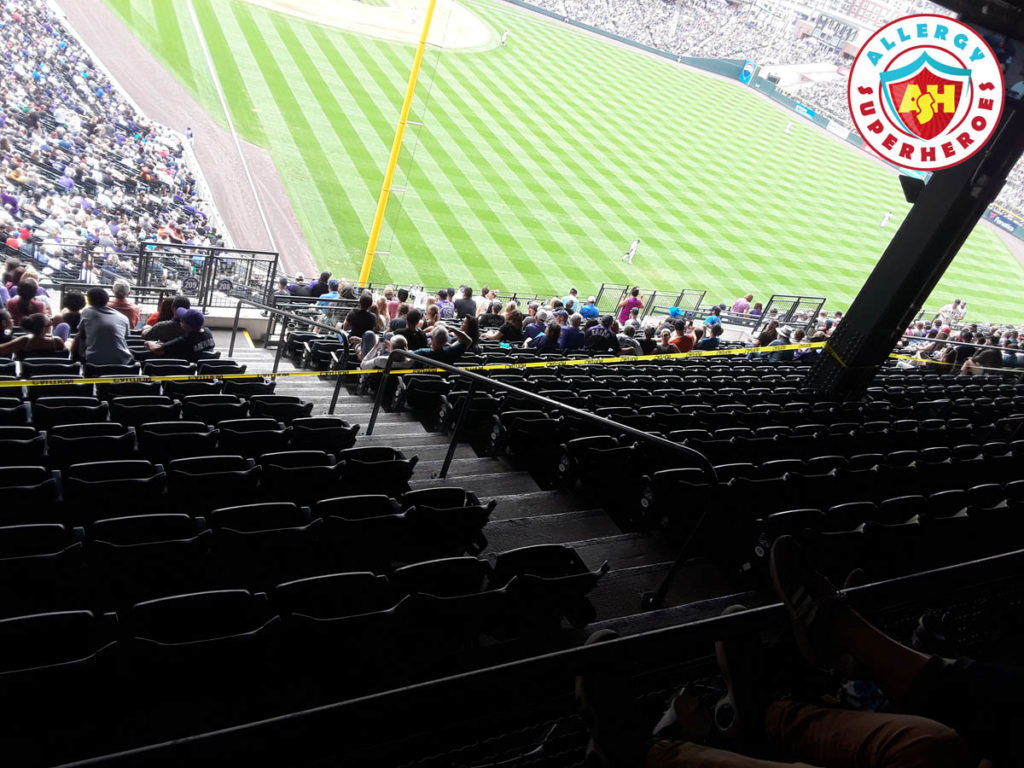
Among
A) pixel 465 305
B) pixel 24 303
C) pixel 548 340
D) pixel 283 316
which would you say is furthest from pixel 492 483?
pixel 465 305

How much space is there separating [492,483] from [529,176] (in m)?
25.7

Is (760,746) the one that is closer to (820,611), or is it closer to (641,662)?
(820,611)

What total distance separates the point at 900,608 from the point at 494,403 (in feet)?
15.9

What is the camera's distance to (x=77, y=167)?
1919 centimetres

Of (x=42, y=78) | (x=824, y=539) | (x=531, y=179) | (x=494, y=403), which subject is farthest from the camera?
(x=531, y=179)

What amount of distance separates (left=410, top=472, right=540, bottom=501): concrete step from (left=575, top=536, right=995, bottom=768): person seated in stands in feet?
11.0

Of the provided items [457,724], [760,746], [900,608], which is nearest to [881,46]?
[900,608]

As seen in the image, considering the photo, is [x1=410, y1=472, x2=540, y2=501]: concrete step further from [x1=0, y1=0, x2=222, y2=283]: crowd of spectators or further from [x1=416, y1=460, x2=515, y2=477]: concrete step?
[x1=0, y1=0, x2=222, y2=283]: crowd of spectators

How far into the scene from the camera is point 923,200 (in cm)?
822

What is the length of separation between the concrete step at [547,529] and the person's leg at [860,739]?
2547mm

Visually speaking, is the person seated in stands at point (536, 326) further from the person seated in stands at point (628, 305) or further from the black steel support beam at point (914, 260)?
the person seated in stands at point (628, 305)

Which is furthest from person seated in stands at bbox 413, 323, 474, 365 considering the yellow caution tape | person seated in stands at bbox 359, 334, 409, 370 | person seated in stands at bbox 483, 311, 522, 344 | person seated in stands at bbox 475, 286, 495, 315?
person seated in stands at bbox 475, 286, 495, 315

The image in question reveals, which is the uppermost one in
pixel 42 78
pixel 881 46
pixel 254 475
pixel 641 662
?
pixel 881 46

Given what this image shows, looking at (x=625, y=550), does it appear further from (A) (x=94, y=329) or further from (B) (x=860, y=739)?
(A) (x=94, y=329)
